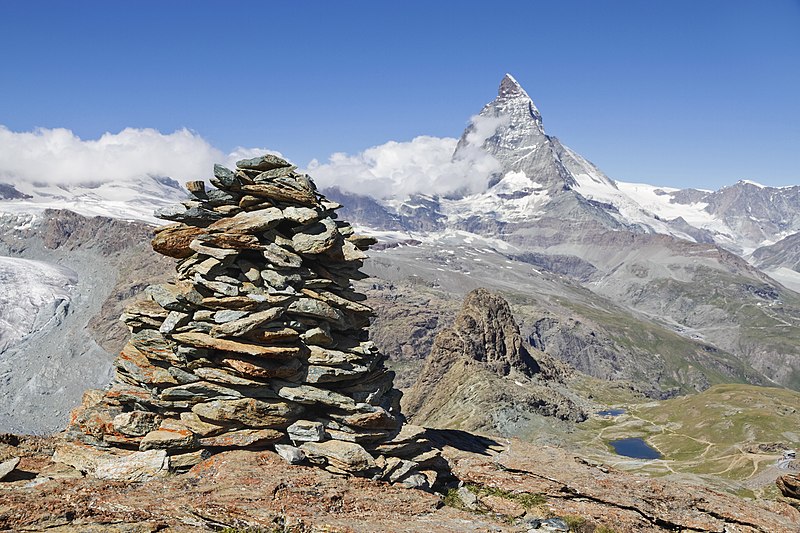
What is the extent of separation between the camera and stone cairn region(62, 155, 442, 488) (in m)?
30.5

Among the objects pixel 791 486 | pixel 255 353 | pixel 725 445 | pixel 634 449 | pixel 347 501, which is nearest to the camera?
pixel 347 501

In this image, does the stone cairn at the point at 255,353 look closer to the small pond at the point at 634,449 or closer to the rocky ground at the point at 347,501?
the rocky ground at the point at 347,501

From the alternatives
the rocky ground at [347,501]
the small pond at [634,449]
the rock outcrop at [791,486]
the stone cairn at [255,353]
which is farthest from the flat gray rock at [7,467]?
the small pond at [634,449]

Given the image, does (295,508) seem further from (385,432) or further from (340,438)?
(385,432)

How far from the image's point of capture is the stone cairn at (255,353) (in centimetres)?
3048

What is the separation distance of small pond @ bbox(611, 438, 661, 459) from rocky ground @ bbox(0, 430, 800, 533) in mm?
150335

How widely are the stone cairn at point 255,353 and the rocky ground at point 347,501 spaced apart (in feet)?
6.60

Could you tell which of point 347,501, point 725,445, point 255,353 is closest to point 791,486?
point 347,501

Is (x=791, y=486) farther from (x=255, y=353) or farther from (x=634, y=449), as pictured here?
(x=634, y=449)

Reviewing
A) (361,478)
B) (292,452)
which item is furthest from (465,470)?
(292,452)

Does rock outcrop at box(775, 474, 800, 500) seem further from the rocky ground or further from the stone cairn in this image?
the stone cairn

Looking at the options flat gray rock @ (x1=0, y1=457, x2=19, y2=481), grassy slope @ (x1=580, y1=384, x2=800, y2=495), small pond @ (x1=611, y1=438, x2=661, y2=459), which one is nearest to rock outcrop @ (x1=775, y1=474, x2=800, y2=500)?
flat gray rock @ (x1=0, y1=457, x2=19, y2=481)

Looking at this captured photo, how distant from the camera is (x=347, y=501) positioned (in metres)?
27.0

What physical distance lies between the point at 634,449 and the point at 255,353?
182m
